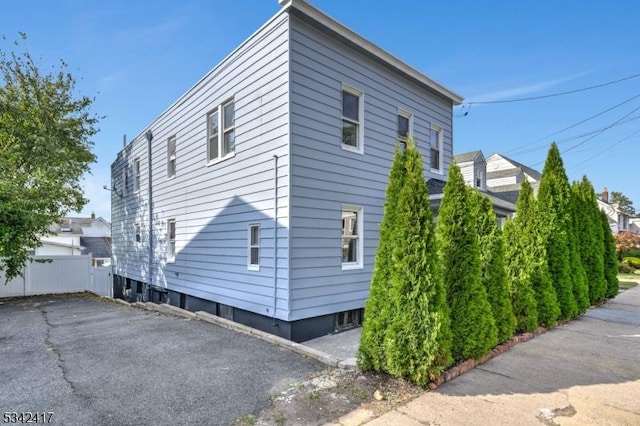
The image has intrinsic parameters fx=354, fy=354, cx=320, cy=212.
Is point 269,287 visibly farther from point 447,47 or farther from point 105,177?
point 105,177

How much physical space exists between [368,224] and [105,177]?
15139mm

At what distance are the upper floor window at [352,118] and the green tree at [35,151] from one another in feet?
30.8

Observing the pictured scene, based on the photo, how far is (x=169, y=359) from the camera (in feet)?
16.9

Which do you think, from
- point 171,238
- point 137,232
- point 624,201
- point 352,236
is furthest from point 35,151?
point 624,201

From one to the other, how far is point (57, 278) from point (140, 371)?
12.2m

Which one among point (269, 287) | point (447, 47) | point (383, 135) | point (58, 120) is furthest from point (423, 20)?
point (58, 120)

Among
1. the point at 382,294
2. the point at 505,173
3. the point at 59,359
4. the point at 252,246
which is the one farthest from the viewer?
the point at 505,173

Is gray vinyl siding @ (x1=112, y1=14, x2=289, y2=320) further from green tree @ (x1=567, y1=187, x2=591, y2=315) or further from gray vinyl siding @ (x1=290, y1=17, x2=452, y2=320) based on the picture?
green tree @ (x1=567, y1=187, x2=591, y2=315)

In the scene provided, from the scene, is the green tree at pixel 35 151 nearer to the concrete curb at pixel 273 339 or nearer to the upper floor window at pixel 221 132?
the concrete curb at pixel 273 339

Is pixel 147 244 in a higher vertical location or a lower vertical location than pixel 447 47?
lower

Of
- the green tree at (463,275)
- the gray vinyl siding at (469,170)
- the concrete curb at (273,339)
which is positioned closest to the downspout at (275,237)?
the concrete curb at (273,339)

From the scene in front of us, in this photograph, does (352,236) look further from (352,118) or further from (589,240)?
(589,240)

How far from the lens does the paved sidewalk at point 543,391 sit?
3.35m

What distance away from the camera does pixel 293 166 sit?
21.2 feet
